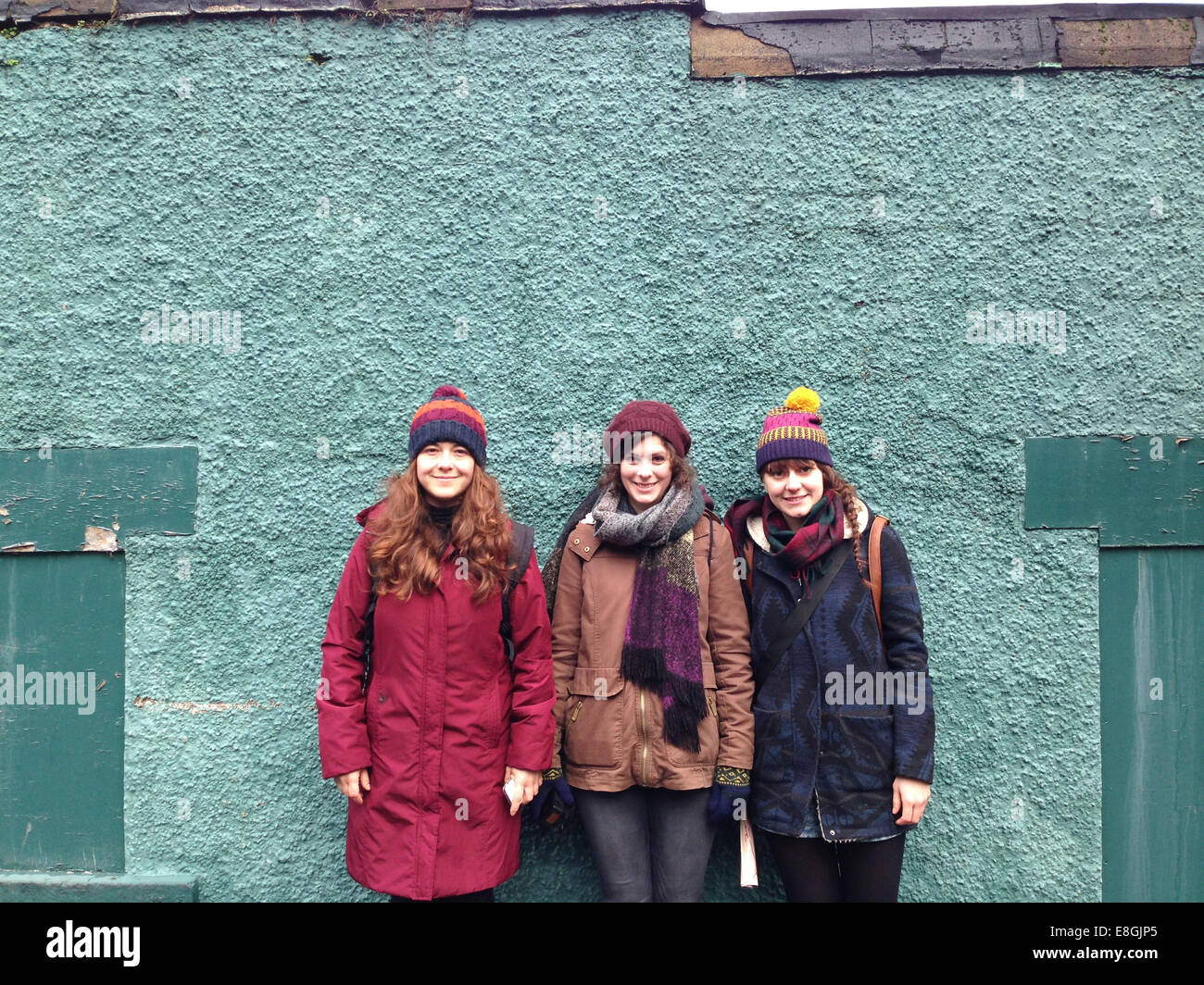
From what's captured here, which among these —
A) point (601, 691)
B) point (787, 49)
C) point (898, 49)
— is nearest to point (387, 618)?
point (601, 691)

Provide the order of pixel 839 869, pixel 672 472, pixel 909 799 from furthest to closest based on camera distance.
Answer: pixel 672 472, pixel 839 869, pixel 909 799

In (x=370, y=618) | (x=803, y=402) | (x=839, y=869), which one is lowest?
(x=839, y=869)

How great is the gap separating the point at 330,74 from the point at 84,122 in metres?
0.99

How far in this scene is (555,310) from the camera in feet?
9.97

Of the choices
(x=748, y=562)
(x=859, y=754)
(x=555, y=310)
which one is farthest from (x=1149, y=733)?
(x=555, y=310)

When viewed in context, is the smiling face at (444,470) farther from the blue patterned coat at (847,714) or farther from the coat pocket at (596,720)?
the blue patterned coat at (847,714)

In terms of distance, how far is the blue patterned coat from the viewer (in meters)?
2.38

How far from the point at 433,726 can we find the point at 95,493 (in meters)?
1.74

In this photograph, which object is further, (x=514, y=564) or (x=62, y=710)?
(x=62, y=710)

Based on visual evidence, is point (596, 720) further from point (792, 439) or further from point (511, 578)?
point (792, 439)

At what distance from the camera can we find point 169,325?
3.06 m

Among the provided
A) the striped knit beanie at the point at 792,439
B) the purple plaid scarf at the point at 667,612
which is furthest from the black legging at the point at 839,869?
the striped knit beanie at the point at 792,439

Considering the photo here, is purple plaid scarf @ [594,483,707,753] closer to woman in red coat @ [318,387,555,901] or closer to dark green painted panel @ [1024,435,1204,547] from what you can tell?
woman in red coat @ [318,387,555,901]

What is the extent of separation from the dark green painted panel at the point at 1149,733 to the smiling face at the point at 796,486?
1.39m
